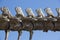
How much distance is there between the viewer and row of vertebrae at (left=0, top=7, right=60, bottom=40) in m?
8.16

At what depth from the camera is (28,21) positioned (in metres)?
8.24

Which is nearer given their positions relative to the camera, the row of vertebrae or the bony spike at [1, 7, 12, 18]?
the row of vertebrae

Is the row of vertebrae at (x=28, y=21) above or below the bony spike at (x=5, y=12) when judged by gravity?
below

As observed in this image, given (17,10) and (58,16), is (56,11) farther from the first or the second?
(17,10)

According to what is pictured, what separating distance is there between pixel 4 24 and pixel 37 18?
0.96 metres

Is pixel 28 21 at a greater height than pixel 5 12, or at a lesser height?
lesser

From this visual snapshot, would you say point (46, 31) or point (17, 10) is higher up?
point (17, 10)

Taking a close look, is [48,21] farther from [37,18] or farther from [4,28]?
[4,28]

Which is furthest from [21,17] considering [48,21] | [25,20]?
[48,21]

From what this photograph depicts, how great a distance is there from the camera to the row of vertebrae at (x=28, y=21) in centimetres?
816

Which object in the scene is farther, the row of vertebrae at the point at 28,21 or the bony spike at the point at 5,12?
the bony spike at the point at 5,12

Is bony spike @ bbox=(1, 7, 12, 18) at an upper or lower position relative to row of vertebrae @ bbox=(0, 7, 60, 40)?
upper

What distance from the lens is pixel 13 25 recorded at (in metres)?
8.37

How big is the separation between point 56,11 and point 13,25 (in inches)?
49.7
